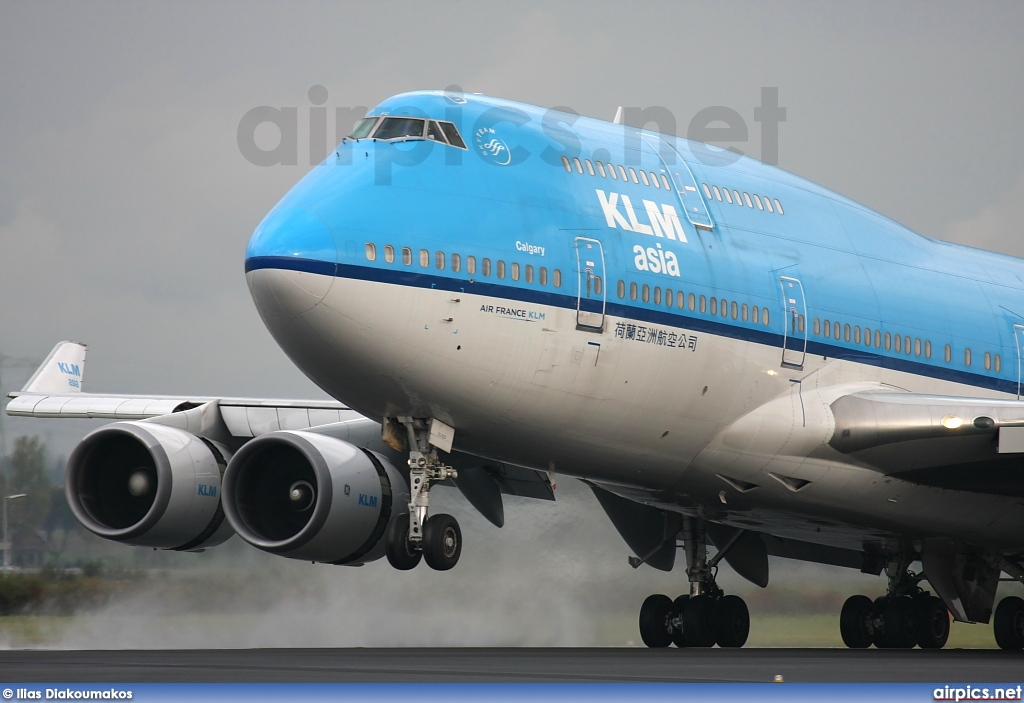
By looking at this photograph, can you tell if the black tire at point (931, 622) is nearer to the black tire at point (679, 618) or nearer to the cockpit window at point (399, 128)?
the black tire at point (679, 618)

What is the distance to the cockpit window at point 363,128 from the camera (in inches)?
580

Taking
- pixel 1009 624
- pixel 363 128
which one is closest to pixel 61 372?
pixel 363 128

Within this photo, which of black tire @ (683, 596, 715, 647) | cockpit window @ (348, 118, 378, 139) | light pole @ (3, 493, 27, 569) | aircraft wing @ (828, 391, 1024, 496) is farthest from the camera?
black tire @ (683, 596, 715, 647)

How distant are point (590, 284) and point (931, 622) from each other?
8.08 meters

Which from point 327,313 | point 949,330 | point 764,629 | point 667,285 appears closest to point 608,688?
point 327,313

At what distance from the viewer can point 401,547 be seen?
1388cm

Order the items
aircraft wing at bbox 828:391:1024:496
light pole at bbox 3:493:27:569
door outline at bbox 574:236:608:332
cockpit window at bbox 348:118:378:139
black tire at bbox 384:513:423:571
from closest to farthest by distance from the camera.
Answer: black tire at bbox 384:513:423:571 → door outline at bbox 574:236:608:332 → cockpit window at bbox 348:118:378:139 → aircraft wing at bbox 828:391:1024:496 → light pole at bbox 3:493:27:569

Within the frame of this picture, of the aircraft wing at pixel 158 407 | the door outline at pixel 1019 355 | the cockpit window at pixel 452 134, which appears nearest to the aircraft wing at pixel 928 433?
the door outline at pixel 1019 355

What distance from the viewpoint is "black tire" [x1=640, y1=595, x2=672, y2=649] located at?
65.2 feet

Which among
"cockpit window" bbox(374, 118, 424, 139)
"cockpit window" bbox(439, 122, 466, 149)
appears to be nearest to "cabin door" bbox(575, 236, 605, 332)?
"cockpit window" bbox(439, 122, 466, 149)

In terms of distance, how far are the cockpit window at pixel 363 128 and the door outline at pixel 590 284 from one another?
224 centimetres

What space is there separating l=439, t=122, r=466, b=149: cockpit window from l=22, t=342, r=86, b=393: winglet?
7.60 m

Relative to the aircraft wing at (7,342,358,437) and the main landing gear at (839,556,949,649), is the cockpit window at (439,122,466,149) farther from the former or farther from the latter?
the main landing gear at (839,556,949,649)

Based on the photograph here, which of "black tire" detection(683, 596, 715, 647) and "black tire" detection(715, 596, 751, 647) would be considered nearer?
"black tire" detection(683, 596, 715, 647)
